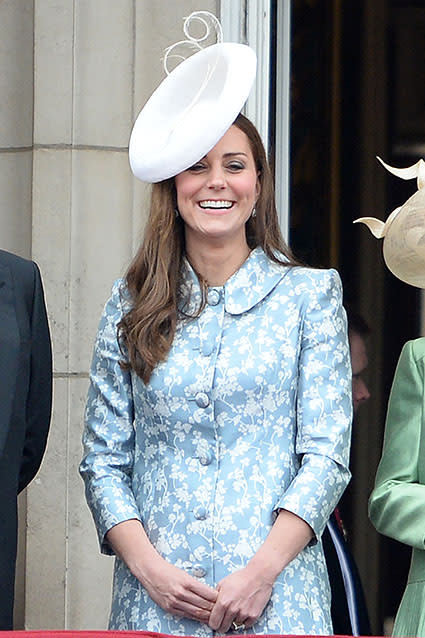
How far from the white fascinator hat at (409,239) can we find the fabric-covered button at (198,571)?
77 cm

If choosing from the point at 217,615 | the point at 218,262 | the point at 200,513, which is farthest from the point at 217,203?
the point at 217,615

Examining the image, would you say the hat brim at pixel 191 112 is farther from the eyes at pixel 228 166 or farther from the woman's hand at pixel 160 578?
the woman's hand at pixel 160 578

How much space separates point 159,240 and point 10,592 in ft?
2.94

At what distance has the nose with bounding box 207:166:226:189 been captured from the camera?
3.66 metres

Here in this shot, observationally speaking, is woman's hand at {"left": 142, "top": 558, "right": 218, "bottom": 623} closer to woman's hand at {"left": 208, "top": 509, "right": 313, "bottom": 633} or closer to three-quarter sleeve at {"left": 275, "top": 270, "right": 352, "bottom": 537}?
woman's hand at {"left": 208, "top": 509, "right": 313, "bottom": 633}

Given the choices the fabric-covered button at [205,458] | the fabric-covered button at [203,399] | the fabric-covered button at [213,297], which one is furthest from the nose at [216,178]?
the fabric-covered button at [205,458]

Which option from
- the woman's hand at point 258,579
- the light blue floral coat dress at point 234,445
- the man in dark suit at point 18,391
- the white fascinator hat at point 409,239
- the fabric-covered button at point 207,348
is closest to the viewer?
the white fascinator hat at point 409,239

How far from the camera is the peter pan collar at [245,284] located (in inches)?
145

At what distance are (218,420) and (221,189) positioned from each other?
53 centimetres

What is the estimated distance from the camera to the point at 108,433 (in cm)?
367

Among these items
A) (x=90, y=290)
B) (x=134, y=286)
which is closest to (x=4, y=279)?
(x=134, y=286)

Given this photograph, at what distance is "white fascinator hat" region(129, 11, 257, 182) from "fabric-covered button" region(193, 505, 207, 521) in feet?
2.53

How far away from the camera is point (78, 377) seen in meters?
5.26

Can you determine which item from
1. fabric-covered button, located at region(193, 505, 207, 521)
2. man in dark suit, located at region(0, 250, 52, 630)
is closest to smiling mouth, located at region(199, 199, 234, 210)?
man in dark suit, located at region(0, 250, 52, 630)
